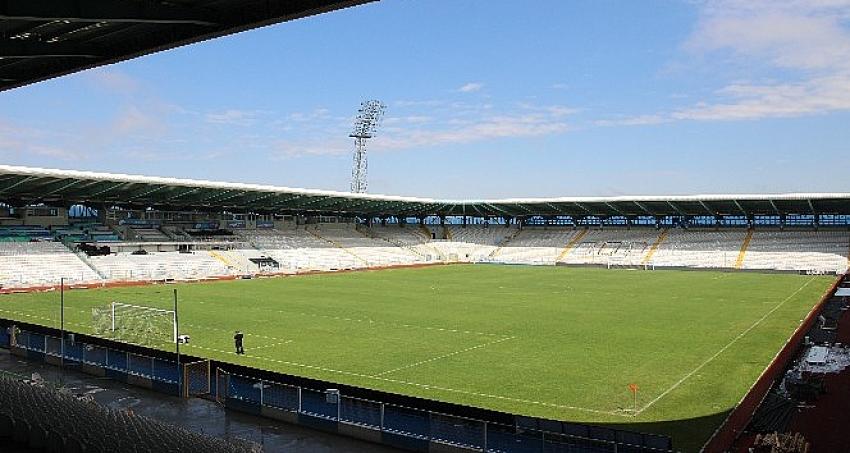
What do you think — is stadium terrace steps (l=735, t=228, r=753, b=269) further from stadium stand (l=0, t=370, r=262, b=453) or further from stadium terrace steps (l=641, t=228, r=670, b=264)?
stadium stand (l=0, t=370, r=262, b=453)

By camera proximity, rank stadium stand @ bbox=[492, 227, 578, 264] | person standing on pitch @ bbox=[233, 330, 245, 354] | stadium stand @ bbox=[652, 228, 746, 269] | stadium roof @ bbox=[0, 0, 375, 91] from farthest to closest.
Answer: stadium stand @ bbox=[492, 227, 578, 264]
stadium stand @ bbox=[652, 228, 746, 269]
person standing on pitch @ bbox=[233, 330, 245, 354]
stadium roof @ bbox=[0, 0, 375, 91]

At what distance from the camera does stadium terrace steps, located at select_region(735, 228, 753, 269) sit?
7515 centimetres

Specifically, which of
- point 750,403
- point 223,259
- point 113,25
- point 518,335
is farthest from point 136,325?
point 223,259

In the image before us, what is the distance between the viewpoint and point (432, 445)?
15547 mm

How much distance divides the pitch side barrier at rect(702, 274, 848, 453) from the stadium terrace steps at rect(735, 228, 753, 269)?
46605 mm

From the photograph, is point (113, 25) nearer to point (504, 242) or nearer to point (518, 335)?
point (518, 335)

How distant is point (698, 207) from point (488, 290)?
4021cm

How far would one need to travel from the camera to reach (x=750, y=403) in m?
19.2

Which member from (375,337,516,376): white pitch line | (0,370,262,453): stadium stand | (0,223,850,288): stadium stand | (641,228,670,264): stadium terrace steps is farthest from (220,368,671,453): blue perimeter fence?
(641,228,670,264): stadium terrace steps

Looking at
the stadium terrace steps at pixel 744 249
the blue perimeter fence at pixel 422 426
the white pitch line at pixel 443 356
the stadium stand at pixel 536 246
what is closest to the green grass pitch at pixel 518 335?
the white pitch line at pixel 443 356

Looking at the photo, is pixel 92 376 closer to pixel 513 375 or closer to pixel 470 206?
pixel 513 375

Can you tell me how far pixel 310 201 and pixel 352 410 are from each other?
2591 inches

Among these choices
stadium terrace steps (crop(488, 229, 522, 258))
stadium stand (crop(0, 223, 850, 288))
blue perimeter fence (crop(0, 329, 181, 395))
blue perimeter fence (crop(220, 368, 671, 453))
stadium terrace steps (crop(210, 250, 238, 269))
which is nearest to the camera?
blue perimeter fence (crop(220, 368, 671, 453))

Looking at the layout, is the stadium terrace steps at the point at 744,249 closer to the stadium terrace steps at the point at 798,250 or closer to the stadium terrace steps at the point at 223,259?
the stadium terrace steps at the point at 798,250
